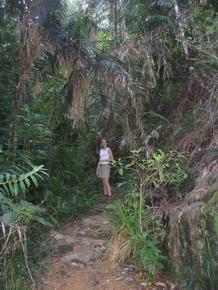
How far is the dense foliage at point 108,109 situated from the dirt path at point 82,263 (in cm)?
24

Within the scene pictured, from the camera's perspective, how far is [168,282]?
12.1 ft

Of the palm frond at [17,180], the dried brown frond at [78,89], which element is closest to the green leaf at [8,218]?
the palm frond at [17,180]

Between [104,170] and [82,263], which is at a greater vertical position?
[104,170]

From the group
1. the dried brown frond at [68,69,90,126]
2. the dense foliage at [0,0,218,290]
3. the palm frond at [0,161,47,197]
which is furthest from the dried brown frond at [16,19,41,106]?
the palm frond at [0,161,47,197]

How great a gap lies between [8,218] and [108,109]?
5783 mm

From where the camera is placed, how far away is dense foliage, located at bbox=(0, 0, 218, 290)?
175 inches

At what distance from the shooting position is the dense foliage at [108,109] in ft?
14.6

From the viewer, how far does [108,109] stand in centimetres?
847

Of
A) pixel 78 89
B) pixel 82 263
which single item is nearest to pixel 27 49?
pixel 78 89

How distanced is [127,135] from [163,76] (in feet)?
7.67

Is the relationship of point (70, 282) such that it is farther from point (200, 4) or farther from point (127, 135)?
point (200, 4)

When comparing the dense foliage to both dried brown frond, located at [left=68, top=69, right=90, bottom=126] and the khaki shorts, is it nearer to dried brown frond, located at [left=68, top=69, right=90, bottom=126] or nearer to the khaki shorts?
dried brown frond, located at [left=68, top=69, right=90, bottom=126]

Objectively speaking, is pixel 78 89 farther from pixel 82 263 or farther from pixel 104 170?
pixel 82 263

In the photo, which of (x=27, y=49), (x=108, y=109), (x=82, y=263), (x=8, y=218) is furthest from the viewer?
(x=108, y=109)
